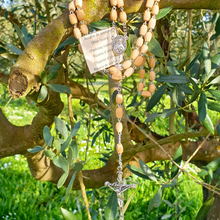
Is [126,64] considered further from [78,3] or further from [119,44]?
[78,3]

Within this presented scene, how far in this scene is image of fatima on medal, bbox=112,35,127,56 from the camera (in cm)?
62

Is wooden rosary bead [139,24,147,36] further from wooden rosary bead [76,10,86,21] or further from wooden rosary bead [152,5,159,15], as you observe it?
wooden rosary bead [76,10,86,21]

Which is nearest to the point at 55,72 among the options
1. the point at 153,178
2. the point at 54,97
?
the point at 54,97

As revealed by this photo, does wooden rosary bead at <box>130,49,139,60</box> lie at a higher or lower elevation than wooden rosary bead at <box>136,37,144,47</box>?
lower

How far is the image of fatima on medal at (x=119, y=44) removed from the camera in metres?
0.62

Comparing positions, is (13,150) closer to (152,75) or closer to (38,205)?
(152,75)

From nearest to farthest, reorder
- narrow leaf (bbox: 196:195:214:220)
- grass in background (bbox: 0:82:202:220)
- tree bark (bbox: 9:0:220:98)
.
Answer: tree bark (bbox: 9:0:220:98)
narrow leaf (bbox: 196:195:214:220)
grass in background (bbox: 0:82:202:220)

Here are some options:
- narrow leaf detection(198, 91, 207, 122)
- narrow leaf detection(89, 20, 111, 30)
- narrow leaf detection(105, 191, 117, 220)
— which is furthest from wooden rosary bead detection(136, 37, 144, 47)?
narrow leaf detection(105, 191, 117, 220)

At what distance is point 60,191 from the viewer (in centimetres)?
208

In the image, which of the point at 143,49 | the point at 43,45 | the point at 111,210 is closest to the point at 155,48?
the point at 143,49

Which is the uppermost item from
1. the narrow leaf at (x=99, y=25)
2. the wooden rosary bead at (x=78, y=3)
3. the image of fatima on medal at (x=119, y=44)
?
the wooden rosary bead at (x=78, y=3)

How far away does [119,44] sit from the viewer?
2.05 ft

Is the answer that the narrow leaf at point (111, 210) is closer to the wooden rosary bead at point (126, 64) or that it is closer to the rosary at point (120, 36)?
the rosary at point (120, 36)

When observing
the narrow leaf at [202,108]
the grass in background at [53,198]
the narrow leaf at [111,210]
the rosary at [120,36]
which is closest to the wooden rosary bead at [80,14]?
the rosary at [120,36]
